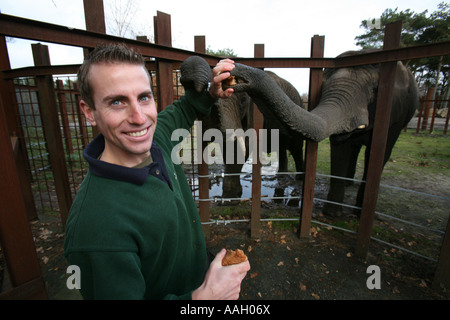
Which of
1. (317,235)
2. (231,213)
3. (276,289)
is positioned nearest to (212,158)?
(231,213)

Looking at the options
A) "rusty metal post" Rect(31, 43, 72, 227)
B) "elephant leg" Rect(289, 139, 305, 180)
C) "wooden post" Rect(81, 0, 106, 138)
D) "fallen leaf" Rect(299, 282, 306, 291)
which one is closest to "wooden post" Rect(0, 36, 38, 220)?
"rusty metal post" Rect(31, 43, 72, 227)

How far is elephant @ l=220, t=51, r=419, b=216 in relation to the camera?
216cm

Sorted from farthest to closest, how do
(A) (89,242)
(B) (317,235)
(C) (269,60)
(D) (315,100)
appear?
(B) (317,235), (D) (315,100), (C) (269,60), (A) (89,242)

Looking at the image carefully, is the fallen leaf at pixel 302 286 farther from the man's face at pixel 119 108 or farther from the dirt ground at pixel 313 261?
the man's face at pixel 119 108

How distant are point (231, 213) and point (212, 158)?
5320mm

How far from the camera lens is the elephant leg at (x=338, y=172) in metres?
3.85

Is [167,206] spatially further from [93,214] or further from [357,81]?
[357,81]

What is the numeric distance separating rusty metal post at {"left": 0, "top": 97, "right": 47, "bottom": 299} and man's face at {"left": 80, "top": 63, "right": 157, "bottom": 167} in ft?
2.40

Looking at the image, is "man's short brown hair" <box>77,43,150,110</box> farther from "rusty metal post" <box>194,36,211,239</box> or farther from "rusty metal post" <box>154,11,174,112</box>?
"rusty metal post" <box>194,36,211,239</box>

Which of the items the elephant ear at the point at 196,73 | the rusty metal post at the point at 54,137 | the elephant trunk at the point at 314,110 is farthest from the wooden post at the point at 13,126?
the elephant trunk at the point at 314,110

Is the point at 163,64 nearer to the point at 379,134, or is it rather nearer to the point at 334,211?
the point at 379,134

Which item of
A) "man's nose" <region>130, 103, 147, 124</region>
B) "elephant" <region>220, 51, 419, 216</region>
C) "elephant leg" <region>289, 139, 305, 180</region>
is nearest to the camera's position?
"man's nose" <region>130, 103, 147, 124</region>

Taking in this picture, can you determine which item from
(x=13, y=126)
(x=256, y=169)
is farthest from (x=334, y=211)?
(x=13, y=126)

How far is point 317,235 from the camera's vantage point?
3592 millimetres
